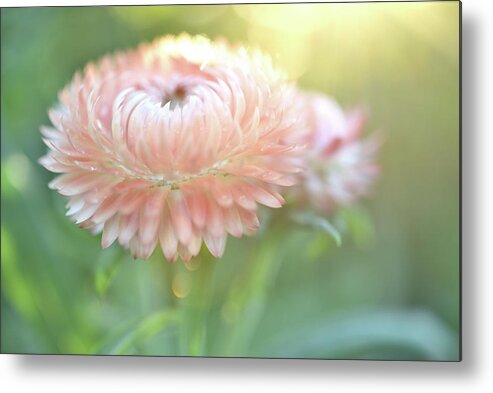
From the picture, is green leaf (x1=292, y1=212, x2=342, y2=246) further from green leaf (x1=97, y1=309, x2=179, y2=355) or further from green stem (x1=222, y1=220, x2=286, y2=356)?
green leaf (x1=97, y1=309, x2=179, y2=355)

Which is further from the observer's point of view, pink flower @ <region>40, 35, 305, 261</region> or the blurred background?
the blurred background

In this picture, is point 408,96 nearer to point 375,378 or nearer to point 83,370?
point 375,378

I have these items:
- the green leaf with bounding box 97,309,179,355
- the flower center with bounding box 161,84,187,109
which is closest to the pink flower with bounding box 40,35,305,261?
the flower center with bounding box 161,84,187,109

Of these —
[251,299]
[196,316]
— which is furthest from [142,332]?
[251,299]

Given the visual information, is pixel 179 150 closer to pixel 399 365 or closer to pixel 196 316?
pixel 196 316

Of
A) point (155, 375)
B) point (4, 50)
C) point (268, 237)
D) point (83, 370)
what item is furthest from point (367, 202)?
point (4, 50)

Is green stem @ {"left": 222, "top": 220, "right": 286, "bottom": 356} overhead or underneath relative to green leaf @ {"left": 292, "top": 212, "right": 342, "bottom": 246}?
underneath

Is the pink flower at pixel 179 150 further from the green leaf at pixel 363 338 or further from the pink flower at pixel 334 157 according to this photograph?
the green leaf at pixel 363 338
